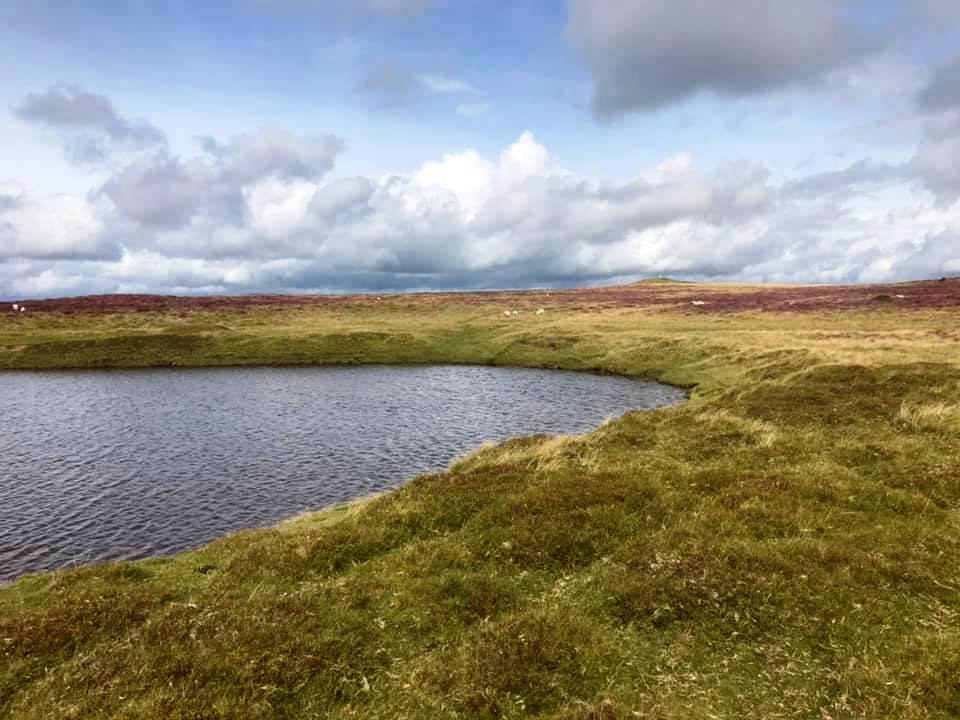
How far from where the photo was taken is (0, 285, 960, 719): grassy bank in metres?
13.4

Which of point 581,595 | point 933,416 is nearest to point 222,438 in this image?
point 581,595

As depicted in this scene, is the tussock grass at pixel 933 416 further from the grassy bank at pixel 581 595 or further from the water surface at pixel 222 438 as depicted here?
the water surface at pixel 222 438

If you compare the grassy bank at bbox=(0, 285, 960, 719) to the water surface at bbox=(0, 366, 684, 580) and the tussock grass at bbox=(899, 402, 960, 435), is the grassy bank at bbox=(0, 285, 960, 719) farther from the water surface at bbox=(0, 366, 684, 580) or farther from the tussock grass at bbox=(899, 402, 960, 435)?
the water surface at bbox=(0, 366, 684, 580)

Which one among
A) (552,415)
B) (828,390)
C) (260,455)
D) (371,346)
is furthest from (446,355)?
(828,390)

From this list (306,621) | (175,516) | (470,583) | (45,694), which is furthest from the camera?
(175,516)

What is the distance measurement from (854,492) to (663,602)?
1131 centimetres

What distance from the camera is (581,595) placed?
689 inches

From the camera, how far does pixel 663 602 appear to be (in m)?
16.6

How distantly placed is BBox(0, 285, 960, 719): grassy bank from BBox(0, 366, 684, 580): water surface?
21.8 feet

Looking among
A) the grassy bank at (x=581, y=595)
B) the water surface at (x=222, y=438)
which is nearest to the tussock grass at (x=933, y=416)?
the grassy bank at (x=581, y=595)

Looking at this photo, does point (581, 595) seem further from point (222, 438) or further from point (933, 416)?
point (222, 438)

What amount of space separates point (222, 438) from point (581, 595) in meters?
35.5

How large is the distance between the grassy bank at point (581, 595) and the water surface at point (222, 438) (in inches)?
261

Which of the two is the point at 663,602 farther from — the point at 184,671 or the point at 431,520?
the point at 184,671
